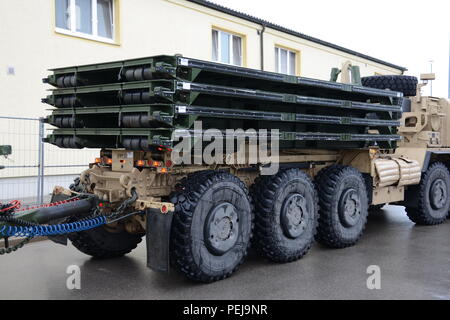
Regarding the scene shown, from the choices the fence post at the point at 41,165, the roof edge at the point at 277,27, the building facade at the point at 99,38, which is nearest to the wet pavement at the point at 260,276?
the fence post at the point at 41,165

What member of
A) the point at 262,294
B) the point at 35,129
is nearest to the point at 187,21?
the point at 35,129

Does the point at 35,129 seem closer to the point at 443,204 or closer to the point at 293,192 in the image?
the point at 293,192

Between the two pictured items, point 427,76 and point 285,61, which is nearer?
point 427,76

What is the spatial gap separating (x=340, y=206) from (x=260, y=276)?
1.74 metres

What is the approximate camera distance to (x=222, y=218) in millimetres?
5051

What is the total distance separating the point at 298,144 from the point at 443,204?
400 cm

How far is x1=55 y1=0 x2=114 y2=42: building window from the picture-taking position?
1038cm

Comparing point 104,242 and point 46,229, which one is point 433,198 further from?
point 46,229

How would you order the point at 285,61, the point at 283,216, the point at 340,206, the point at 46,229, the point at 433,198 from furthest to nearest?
the point at 285,61 → the point at 433,198 → the point at 340,206 → the point at 283,216 → the point at 46,229

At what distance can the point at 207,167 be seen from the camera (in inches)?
211

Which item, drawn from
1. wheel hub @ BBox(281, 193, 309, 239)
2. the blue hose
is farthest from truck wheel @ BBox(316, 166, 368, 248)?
the blue hose

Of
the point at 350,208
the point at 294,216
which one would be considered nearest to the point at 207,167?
the point at 294,216

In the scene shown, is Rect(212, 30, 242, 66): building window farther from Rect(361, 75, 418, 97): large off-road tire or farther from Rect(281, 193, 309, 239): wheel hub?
Rect(281, 193, 309, 239): wheel hub

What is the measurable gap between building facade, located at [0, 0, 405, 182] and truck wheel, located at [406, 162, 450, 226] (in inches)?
259
